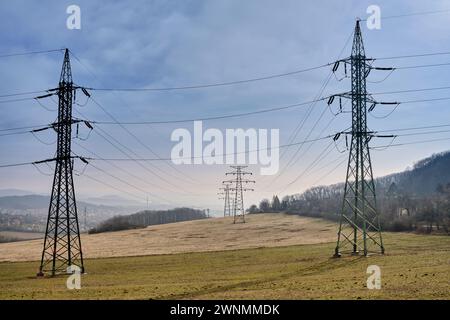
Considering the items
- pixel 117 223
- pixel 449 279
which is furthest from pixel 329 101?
pixel 117 223

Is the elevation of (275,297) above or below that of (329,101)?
below

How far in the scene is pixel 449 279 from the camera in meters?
30.7

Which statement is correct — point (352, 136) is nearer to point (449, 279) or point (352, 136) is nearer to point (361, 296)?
point (449, 279)

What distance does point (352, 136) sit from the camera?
56.8 meters

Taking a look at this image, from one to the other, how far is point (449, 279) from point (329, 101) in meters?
30.0

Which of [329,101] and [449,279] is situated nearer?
[449,279]

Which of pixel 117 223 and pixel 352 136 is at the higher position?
pixel 352 136

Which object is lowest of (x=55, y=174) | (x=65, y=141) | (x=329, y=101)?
(x=55, y=174)

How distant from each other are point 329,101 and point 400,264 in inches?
854
